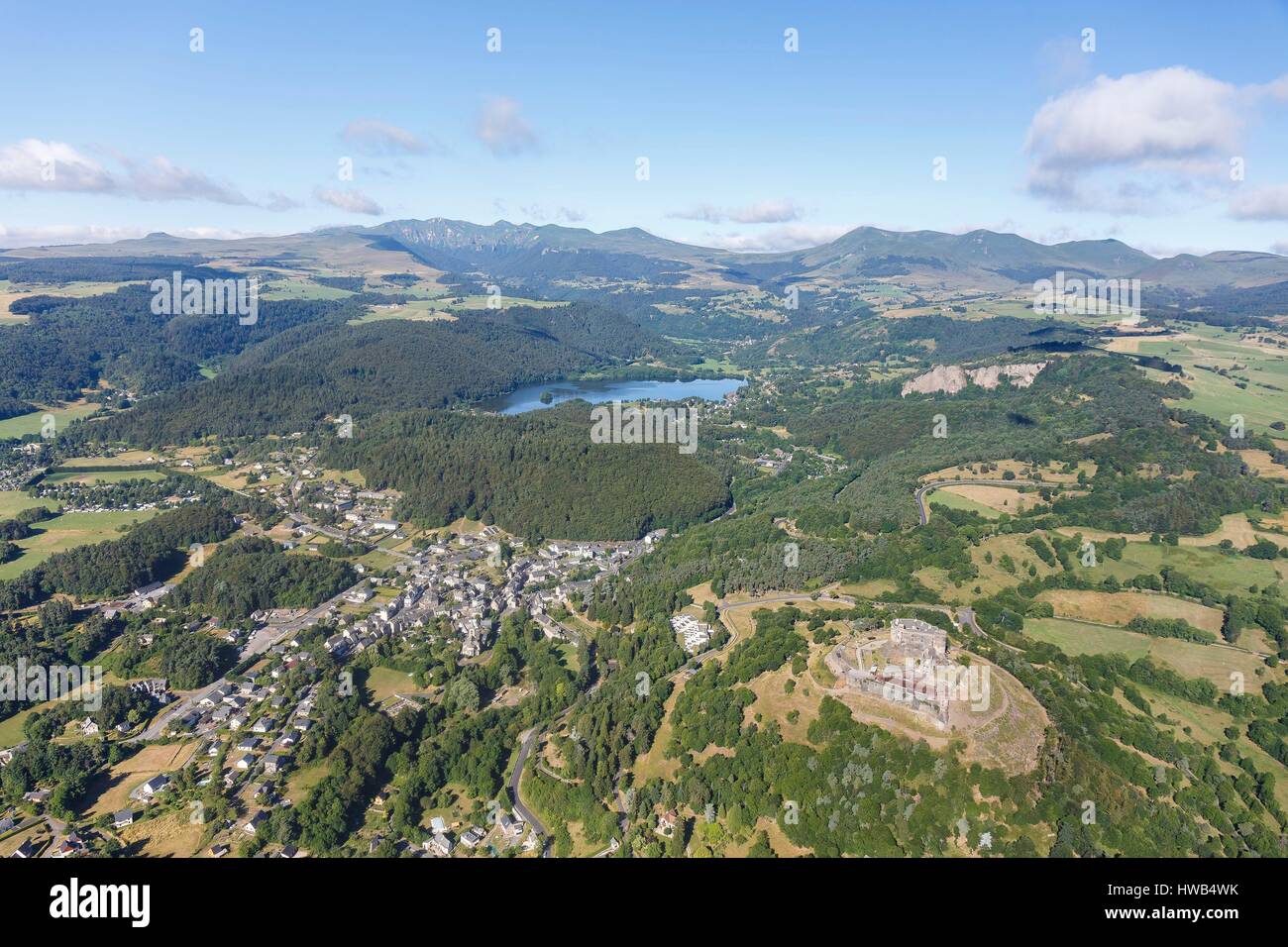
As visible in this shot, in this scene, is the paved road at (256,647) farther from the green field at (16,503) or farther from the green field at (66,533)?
the green field at (16,503)

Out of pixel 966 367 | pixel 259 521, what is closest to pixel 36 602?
pixel 259 521

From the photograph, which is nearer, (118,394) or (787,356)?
(118,394)

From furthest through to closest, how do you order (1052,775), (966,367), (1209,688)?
1. (966,367)
2. (1209,688)
3. (1052,775)

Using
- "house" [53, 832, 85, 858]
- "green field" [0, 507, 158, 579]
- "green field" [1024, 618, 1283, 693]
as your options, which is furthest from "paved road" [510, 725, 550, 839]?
"green field" [0, 507, 158, 579]

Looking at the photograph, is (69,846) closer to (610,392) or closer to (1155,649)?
(1155,649)

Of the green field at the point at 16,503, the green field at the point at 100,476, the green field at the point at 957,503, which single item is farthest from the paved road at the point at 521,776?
the green field at the point at 100,476

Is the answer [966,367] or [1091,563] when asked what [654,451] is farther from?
[966,367]
